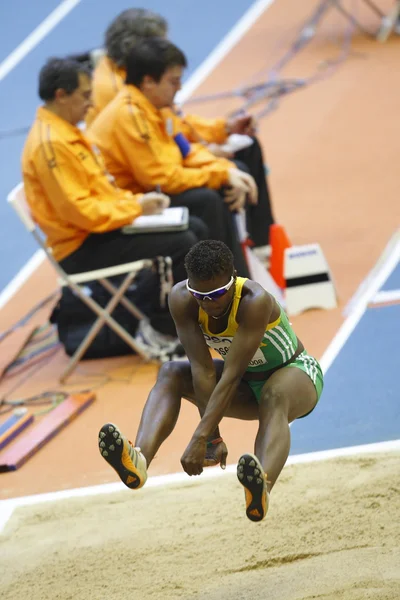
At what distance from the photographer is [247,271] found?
7.22 metres

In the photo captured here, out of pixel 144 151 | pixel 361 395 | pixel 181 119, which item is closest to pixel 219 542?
pixel 361 395

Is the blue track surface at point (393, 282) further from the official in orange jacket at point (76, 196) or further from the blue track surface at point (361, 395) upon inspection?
the official in orange jacket at point (76, 196)

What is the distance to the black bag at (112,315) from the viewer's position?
23.2 ft

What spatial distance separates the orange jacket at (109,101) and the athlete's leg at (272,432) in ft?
12.7

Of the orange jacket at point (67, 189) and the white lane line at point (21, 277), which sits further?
the white lane line at point (21, 277)

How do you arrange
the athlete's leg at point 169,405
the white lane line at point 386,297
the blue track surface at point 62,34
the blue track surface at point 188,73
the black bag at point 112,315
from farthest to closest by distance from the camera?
the blue track surface at point 62,34
the white lane line at point 386,297
the black bag at point 112,315
the blue track surface at point 188,73
the athlete's leg at point 169,405

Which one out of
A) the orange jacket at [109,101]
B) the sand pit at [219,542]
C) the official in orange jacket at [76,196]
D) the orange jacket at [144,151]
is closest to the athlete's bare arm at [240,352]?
the sand pit at [219,542]

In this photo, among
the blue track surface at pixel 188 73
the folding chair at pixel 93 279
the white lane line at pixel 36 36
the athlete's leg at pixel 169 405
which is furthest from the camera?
the white lane line at pixel 36 36

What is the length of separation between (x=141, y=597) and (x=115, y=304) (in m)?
2.61

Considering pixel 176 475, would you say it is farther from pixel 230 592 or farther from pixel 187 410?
pixel 230 592

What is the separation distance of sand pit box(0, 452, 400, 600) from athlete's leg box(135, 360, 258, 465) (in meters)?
0.68

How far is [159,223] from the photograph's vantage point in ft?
22.2

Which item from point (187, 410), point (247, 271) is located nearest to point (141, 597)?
point (187, 410)

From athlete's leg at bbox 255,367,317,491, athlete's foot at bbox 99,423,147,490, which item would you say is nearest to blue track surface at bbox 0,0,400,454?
athlete's leg at bbox 255,367,317,491
